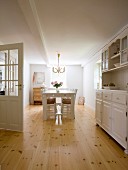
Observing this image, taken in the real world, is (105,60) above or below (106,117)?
above

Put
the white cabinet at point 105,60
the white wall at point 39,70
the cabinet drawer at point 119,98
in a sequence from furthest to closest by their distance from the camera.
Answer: the white wall at point 39,70
the white cabinet at point 105,60
the cabinet drawer at point 119,98

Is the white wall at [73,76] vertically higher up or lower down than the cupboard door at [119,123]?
higher up

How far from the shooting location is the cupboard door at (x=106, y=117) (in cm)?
305

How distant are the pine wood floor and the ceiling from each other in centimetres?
228

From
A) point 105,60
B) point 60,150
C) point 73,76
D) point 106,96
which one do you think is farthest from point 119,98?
point 73,76

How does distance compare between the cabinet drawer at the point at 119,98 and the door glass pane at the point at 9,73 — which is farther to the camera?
the door glass pane at the point at 9,73


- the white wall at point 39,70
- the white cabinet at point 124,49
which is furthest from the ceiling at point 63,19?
the white wall at point 39,70

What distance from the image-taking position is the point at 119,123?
101 inches

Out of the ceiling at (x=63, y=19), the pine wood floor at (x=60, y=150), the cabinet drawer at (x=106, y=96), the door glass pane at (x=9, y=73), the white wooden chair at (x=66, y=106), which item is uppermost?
the ceiling at (x=63, y=19)

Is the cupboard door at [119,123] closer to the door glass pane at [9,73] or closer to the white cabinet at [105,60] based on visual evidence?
the white cabinet at [105,60]

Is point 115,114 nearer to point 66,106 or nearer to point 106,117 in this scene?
point 106,117

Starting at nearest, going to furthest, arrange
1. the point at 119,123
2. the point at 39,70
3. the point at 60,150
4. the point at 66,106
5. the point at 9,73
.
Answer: the point at 60,150 → the point at 119,123 → the point at 9,73 → the point at 66,106 → the point at 39,70

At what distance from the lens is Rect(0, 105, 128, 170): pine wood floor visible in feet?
6.47

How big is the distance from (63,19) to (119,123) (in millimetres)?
2245
